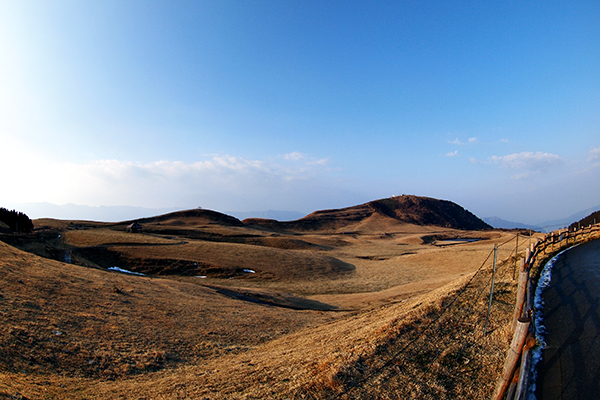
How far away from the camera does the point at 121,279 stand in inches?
666

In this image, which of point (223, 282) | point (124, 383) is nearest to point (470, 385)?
point (124, 383)

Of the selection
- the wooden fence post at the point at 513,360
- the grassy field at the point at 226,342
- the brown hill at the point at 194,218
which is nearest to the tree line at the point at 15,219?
the grassy field at the point at 226,342

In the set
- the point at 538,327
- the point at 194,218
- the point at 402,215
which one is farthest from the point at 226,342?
the point at 402,215

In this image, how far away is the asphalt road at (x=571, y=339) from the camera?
207 inches

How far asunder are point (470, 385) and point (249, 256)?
1146 inches

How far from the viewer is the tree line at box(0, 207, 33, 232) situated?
37.0 meters

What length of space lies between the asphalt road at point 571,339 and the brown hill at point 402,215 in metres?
79.4

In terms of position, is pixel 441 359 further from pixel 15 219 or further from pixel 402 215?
pixel 402 215

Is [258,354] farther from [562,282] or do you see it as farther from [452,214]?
[452,214]

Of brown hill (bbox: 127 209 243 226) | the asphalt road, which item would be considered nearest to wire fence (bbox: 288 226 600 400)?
the asphalt road

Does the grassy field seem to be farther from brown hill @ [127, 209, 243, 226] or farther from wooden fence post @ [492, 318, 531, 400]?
brown hill @ [127, 209, 243, 226]

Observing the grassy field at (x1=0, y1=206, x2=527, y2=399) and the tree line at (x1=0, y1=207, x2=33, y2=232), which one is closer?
the grassy field at (x1=0, y1=206, x2=527, y2=399)

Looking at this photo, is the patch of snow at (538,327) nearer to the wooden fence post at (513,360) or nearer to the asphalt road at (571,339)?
the asphalt road at (571,339)

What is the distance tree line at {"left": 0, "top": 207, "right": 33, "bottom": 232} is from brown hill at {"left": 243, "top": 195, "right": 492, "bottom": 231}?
5821 cm
